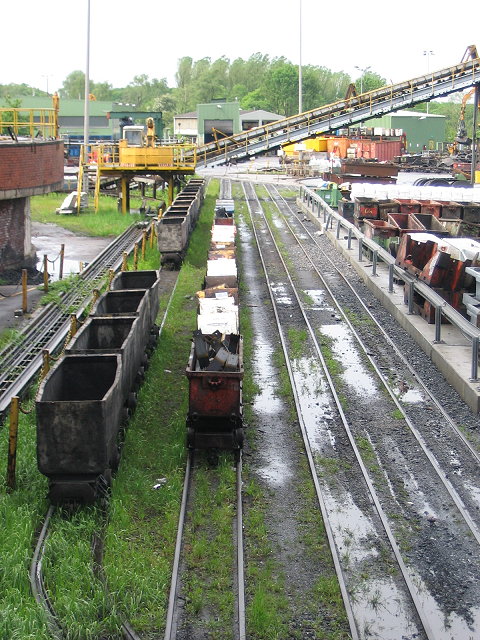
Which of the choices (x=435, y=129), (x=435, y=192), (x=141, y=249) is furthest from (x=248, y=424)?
(x=435, y=129)

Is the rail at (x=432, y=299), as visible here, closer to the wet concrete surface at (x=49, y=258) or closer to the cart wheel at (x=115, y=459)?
the cart wheel at (x=115, y=459)

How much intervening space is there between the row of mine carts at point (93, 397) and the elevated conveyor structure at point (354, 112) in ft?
103

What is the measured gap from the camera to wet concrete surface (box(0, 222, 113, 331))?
19.3 m

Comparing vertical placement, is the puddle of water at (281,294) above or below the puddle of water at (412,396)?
above

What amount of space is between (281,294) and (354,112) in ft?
90.5

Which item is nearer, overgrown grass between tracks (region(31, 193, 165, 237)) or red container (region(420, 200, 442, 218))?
red container (region(420, 200, 442, 218))

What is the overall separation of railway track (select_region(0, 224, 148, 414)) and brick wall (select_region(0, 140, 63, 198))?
2977 millimetres

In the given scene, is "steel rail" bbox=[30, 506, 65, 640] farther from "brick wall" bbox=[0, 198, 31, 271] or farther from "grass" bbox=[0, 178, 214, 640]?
"brick wall" bbox=[0, 198, 31, 271]

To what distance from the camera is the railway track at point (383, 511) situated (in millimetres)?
8367

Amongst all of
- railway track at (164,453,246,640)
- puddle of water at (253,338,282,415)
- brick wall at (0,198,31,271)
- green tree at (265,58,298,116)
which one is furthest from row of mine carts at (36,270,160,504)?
green tree at (265,58,298,116)

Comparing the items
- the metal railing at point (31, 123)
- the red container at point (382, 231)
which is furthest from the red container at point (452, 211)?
the metal railing at point (31, 123)

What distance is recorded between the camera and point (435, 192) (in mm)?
32875

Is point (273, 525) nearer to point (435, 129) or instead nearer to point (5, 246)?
point (5, 246)

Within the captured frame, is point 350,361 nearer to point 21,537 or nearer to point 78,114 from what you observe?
point 21,537
